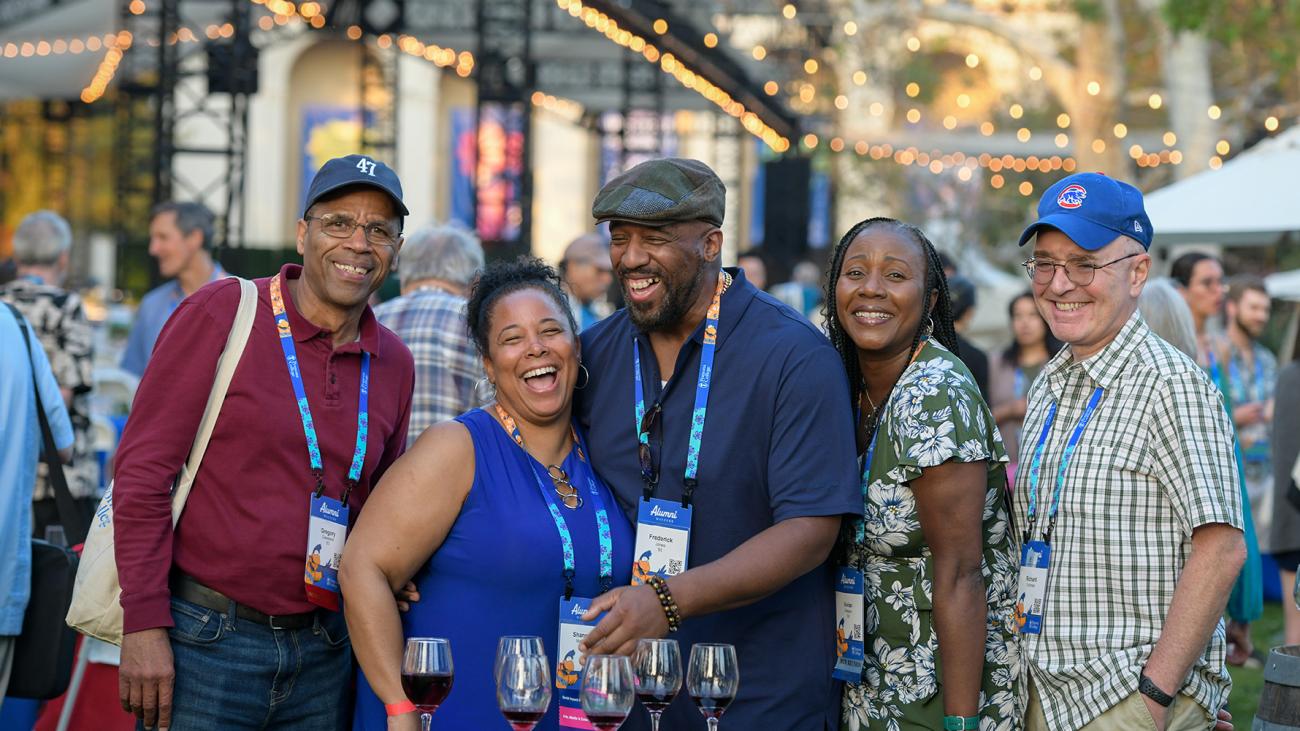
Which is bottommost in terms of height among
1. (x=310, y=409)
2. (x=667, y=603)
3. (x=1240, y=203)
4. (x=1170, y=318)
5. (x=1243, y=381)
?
(x=667, y=603)

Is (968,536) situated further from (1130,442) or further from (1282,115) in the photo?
(1282,115)

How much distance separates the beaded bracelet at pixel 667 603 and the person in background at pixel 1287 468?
5138 mm

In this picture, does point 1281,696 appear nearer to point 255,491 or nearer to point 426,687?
point 426,687

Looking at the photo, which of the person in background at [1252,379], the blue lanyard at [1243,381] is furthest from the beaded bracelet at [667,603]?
the blue lanyard at [1243,381]

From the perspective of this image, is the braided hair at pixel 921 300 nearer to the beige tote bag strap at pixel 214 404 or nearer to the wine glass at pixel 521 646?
the wine glass at pixel 521 646

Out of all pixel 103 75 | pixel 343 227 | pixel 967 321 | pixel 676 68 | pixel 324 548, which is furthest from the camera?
pixel 103 75

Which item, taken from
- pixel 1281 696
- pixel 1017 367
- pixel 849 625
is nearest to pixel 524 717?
pixel 849 625

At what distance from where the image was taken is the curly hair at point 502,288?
3.64m

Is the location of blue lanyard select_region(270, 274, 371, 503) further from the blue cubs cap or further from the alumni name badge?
the blue cubs cap

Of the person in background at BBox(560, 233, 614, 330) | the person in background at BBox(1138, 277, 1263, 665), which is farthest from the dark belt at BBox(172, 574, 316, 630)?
the person in background at BBox(560, 233, 614, 330)

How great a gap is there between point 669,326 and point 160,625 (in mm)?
1331

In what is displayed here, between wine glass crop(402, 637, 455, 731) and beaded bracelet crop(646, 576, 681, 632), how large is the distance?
438 millimetres

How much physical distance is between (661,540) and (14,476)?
2.15 metres

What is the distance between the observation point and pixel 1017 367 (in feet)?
28.3
